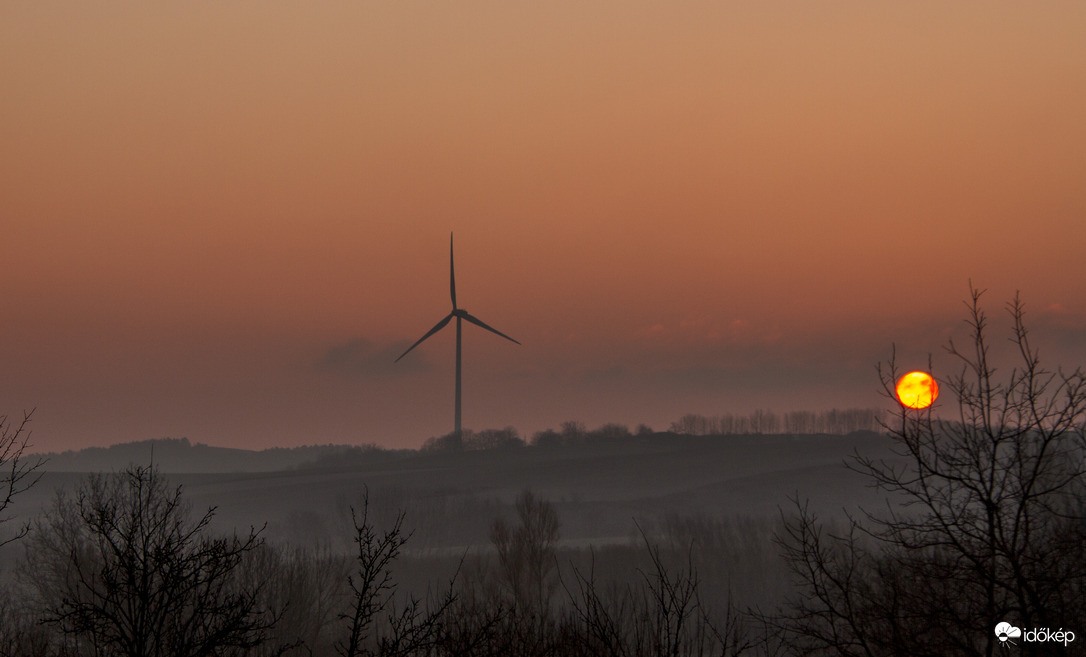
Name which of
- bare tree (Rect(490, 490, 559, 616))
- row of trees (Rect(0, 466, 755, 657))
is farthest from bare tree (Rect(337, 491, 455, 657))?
bare tree (Rect(490, 490, 559, 616))

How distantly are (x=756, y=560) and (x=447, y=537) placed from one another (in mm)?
57338

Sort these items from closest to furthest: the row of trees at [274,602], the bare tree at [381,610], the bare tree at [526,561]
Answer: the row of trees at [274,602]
the bare tree at [381,610]
the bare tree at [526,561]

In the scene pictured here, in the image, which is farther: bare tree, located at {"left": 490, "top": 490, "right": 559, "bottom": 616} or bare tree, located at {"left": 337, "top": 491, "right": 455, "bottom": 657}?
bare tree, located at {"left": 490, "top": 490, "right": 559, "bottom": 616}

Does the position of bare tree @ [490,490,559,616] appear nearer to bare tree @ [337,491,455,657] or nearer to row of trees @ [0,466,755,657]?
row of trees @ [0,466,755,657]

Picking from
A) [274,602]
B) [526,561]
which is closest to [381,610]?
[274,602]

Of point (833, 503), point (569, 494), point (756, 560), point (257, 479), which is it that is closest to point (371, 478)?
point (257, 479)

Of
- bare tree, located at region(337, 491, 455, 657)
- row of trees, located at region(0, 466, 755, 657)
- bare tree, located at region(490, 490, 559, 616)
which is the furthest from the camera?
bare tree, located at region(490, 490, 559, 616)

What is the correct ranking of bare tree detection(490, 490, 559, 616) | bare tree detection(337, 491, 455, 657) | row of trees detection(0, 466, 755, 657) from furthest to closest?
bare tree detection(490, 490, 559, 616) < bare tree detection(337, 491, 455, 657) < row of trees detection(0, 466, 755, 657)

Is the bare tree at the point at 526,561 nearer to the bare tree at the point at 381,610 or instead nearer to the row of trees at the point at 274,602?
the row of trees at the point at 274,602

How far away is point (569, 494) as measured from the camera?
175250 millimetres

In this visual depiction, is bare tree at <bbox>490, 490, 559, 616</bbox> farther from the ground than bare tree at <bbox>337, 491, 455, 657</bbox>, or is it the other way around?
bare tree at <bbox>337, 491, 455, 657</bbox>

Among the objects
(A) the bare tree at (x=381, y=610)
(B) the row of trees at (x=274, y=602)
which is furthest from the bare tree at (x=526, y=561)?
(A) the bare tree at (x=381, y=610)

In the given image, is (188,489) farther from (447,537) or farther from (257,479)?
(447,537)

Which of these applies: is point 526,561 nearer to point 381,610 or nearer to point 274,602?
point 274,602
